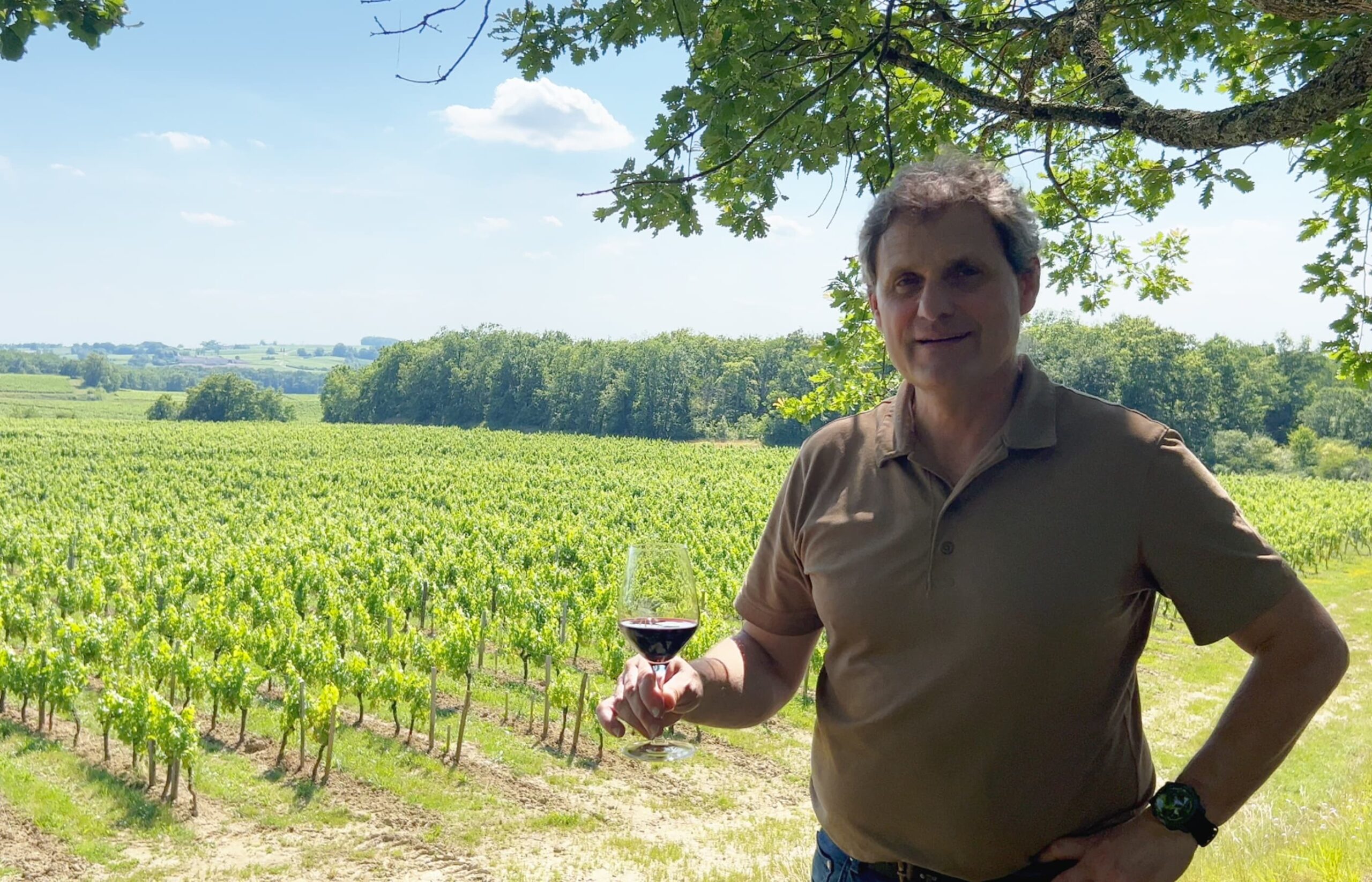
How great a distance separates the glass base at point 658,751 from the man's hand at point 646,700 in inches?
2.7

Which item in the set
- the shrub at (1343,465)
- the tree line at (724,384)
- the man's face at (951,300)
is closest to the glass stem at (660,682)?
the man's face at (951,300)

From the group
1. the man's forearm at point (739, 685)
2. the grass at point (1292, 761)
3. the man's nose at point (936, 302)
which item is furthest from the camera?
the grass at point (1292, 761)

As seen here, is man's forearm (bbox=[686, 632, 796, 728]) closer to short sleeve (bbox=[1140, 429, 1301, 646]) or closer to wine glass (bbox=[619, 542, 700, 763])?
wine glass (bbox=[619, 542, 700, 763])

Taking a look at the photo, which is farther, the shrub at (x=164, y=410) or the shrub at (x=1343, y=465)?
the shrub at (x=164, y=410)

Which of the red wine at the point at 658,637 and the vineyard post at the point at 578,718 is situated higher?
the red wine at the point at 658,637

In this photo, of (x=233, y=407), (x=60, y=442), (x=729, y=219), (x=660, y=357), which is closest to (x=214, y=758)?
(x=729, y=219)

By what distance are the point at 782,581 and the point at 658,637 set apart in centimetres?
35

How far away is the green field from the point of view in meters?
105

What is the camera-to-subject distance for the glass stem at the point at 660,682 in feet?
6.12

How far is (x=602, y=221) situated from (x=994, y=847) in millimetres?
2222

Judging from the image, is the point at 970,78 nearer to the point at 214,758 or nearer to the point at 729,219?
the point at 729,219

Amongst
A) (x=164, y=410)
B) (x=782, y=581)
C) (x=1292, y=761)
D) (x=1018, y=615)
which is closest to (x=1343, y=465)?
(x=1292, y=761)

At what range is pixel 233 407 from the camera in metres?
110

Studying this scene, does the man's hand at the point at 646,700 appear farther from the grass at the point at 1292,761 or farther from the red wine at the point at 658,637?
the grass at the point at 1292,761
